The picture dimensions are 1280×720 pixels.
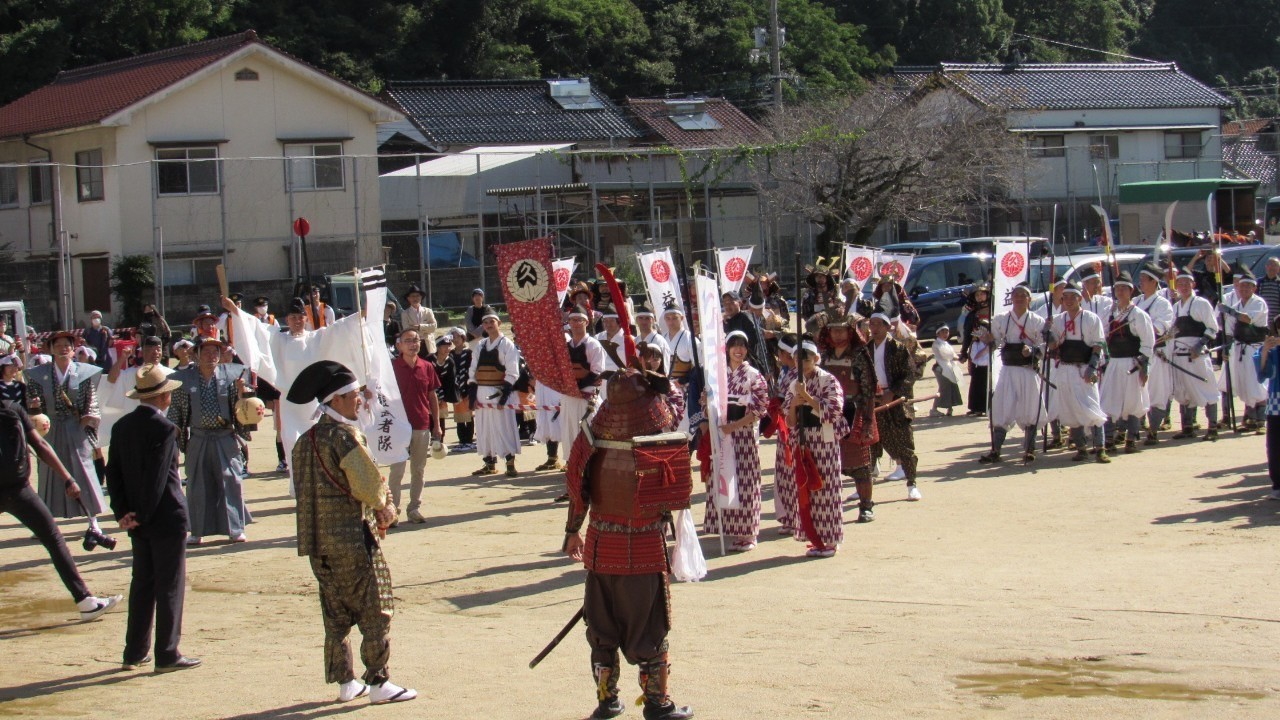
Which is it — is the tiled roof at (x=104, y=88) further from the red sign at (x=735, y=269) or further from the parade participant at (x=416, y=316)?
the red sign at (x=735, y=269)

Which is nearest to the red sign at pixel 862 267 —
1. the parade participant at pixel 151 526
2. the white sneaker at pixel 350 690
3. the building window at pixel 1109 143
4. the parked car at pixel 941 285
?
the parked car at pixel 941 285

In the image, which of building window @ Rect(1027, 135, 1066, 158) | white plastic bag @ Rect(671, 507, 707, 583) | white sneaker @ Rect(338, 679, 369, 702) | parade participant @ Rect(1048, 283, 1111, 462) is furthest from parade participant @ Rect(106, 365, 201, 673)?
building window @ Rect(1027, 135, 1066, 158)

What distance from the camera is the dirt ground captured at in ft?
20.9

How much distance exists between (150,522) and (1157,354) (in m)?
10.7

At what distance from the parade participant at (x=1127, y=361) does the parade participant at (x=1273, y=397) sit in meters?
2.69

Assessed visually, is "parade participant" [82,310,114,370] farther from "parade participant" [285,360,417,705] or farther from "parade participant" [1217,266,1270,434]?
"parade participant" [285,360,417,705]

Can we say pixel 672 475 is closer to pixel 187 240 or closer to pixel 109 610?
pixel 109 610

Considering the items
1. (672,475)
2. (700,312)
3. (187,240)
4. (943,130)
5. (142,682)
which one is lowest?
(142,682)

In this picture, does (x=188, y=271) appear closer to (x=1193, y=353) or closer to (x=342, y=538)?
(x=1193, y=353)

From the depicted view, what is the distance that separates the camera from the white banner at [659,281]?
13.6m

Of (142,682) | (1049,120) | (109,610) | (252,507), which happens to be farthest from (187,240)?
(1049,120)

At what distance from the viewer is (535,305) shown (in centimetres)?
1035

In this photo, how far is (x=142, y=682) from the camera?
7.05 meters

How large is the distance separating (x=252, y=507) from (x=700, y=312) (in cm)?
565
